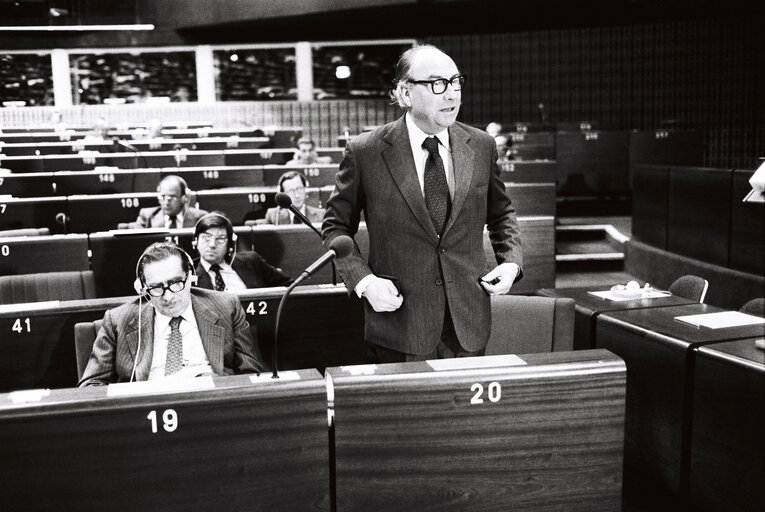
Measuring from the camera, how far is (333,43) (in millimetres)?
13820

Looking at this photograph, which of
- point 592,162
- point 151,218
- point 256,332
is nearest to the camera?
point 256,332

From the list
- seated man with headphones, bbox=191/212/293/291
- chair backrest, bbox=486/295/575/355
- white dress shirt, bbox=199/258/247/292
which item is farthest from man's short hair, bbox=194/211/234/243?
chair backrest, bbox=486/295/575/355

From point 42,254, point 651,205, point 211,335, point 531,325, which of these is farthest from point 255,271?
point 651,205

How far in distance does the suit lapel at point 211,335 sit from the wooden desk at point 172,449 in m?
1.02

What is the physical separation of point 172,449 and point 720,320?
1981 mm

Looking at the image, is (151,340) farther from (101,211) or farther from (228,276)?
(101,211)

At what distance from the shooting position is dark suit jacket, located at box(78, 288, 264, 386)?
255 cm

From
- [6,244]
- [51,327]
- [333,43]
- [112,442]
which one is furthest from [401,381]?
[333,43]

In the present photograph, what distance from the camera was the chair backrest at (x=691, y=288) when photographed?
10.8ft

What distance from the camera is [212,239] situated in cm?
390

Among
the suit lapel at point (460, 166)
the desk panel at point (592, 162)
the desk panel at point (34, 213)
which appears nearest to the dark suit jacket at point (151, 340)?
the suit lapel at point (460, 166)

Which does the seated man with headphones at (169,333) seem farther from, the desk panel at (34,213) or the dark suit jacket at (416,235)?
the desk panel at (34,213)

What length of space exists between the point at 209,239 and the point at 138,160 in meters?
5.23

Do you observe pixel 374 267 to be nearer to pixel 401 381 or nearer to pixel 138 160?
pixel 401 381
